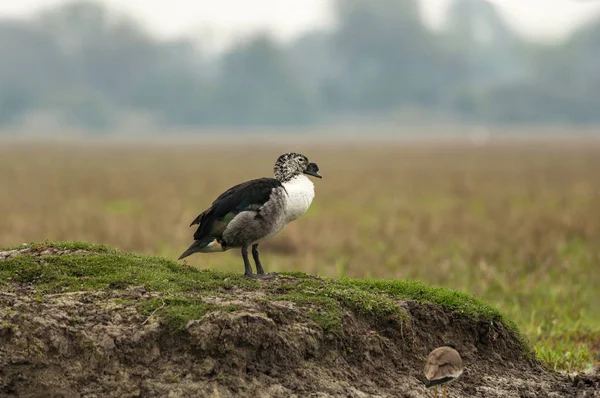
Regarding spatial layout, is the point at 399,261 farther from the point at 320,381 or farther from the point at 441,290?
the point at 320,381

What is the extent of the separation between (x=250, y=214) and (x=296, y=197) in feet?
1.67

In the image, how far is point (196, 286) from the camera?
24.3 ft

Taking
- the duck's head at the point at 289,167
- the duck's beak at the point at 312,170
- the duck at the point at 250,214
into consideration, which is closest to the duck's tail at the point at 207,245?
the duck at the point at 250,214

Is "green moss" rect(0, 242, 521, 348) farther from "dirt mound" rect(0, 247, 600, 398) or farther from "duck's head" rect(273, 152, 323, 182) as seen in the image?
"duck's head" rect(273, 152, 323, 182)

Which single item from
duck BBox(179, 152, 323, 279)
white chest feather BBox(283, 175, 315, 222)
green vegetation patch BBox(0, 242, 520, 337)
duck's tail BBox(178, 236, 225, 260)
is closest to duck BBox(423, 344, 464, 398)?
green vegetation patch BBox(0, 242, 520, 337)

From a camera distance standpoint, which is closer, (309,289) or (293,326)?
(293,326)

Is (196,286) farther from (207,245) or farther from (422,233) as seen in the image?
(422,233)

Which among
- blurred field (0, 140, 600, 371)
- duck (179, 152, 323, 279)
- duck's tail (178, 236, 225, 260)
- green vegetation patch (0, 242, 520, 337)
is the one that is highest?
duck (179, 152, 323, 279)

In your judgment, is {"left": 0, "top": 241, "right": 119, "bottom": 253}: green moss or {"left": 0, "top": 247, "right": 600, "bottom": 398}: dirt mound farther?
{"left": 0, "top": 241, "right": 119, "bottom": 253}: green moss

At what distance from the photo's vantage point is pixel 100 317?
649 cm

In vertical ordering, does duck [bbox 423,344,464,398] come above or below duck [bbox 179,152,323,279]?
below

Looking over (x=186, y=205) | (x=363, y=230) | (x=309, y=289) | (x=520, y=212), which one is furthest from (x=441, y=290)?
(x=186, y=205)

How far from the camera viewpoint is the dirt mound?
609 centimetres

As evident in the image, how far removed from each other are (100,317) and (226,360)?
107 centimetres
